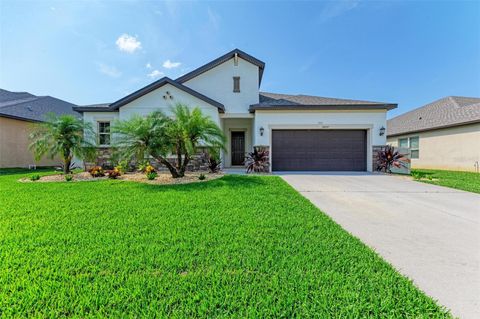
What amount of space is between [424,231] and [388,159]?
9109 millimetres

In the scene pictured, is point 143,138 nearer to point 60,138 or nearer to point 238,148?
point 60,138

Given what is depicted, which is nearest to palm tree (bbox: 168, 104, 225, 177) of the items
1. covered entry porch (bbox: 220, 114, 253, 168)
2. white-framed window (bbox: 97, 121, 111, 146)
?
covered entry porch (bbox: 220, 114, 253, 168)

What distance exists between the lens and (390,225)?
3781 mm

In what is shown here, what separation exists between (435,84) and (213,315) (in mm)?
28334

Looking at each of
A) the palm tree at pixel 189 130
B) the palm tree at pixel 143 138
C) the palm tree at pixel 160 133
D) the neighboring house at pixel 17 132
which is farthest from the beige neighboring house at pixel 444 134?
the neighboring house at pixel 17 132

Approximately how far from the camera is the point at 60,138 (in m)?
9.00

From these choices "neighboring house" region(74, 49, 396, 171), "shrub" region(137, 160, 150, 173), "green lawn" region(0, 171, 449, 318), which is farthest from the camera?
"neighboring house" region(74, 49, 396, 171)

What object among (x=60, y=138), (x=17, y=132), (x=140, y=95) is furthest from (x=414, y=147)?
(x=17, y=132)

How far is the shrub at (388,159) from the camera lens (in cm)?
1089

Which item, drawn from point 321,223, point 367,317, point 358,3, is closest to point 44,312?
point 367,317

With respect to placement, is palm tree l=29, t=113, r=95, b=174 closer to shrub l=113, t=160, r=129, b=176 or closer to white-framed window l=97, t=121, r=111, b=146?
shrub l=113, t=160, r=129, b=176

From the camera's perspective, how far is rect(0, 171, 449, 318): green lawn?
70.7 inches

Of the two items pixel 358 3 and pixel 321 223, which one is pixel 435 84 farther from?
pixel 321 223

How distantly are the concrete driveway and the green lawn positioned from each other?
336mm
